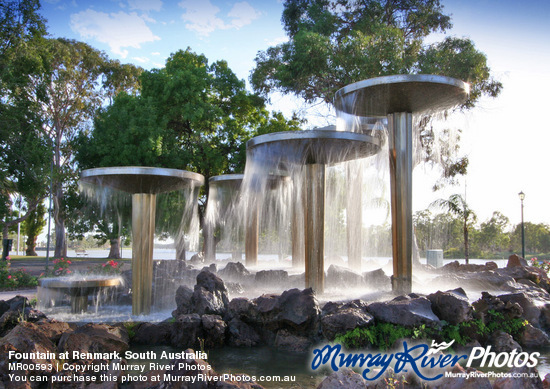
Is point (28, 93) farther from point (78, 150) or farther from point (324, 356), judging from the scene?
point (324, 356)

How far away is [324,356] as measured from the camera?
7.04 meters

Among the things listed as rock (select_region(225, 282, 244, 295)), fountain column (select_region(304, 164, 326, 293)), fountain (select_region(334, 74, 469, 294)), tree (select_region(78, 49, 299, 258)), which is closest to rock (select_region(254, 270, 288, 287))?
rock (select_region(225, 282, 244, 295))

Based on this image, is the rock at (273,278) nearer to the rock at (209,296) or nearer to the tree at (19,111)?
the rock at (209,296)

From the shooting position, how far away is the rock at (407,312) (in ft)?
24.0

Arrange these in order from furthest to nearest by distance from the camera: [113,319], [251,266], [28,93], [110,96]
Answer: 1. [110,96]
2. [28,93]
3. [251,266]
4. [113,319]

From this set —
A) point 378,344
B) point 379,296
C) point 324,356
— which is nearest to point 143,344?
point 324,356

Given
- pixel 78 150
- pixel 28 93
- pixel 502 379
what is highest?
pixel 28 93

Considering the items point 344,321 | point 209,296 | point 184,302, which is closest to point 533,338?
point 344,321

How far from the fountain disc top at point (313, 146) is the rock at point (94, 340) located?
→ 4933 millimetres

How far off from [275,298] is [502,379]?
4304 mm

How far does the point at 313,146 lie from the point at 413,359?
18.0 feet

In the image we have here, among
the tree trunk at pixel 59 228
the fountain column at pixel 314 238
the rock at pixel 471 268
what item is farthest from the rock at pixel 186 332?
the tree trunk at pixel 59 228

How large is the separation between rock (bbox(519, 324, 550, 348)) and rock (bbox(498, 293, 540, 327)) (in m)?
0.67

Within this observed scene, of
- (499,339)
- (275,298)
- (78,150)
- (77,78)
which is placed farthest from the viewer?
(77,78)
